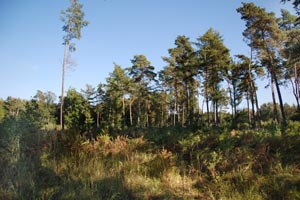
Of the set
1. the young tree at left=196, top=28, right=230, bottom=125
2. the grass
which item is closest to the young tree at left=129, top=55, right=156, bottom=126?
the young tree at left=196, top=28, right=230, bottom=125

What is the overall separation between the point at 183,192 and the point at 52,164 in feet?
Result: 8.20

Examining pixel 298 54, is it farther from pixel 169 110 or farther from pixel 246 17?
pixel 169 110

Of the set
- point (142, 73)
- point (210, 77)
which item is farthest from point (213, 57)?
point (142, 73)

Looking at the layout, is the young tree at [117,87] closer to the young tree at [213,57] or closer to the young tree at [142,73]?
the young tree at [142,73]

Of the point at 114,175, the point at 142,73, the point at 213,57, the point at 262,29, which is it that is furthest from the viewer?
the point at 142,73

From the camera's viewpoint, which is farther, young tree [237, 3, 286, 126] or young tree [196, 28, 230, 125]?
young tree [196, 28, 230, 125]

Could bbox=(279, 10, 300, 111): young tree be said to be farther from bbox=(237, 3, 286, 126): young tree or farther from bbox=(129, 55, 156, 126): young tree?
bbox=(129, 55, 156, 126): young tree

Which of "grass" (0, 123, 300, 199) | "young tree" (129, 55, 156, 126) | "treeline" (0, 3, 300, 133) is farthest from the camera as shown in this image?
"young tree" (129, 55, 156, 126)

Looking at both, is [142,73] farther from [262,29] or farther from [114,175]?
[114,175]

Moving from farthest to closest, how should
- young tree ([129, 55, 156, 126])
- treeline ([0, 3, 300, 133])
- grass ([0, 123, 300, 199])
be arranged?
young tree ([129, 55, 156, 126]), treeline ([0, 3, 300, 133]), grass ([0, 123, 300, 199])

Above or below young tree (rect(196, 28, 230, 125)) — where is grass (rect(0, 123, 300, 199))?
below

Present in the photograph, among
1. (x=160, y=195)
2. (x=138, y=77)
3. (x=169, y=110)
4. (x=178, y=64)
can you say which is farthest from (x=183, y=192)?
(x=169, y=110)

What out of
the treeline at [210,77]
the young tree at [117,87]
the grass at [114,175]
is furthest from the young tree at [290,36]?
the young tree at [117,87]

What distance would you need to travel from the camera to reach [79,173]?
375 cm
